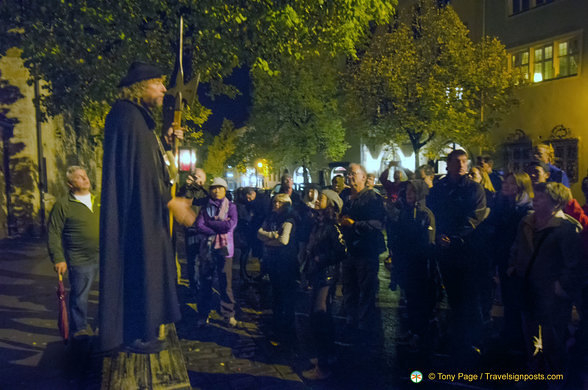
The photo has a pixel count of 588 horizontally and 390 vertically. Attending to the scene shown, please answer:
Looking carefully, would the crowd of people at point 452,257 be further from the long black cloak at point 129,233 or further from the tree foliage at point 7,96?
the tree foliage at point 7,96

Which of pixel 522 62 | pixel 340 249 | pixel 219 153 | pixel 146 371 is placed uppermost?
pixel 522 62

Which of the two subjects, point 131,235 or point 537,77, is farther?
point 537,77

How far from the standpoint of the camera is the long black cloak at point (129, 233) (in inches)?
95.6

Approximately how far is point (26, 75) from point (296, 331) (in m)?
15.3

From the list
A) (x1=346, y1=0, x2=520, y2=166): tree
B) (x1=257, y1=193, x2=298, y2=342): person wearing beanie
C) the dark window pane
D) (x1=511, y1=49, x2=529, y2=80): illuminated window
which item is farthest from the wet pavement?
the dark window pane

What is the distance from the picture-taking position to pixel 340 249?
537 cm

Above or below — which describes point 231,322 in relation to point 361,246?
below

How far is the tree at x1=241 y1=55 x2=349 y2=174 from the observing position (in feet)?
101

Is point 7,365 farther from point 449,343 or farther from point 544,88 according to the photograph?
point 544,88

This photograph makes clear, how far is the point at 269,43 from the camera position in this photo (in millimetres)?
10789

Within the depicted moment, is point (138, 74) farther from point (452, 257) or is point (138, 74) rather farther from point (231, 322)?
point (231, 322)

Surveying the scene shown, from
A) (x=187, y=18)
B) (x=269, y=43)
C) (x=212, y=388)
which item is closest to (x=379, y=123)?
(x=269, y=43)

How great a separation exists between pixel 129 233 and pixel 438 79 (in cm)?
2189

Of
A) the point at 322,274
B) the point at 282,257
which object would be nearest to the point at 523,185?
the point at 322,274
